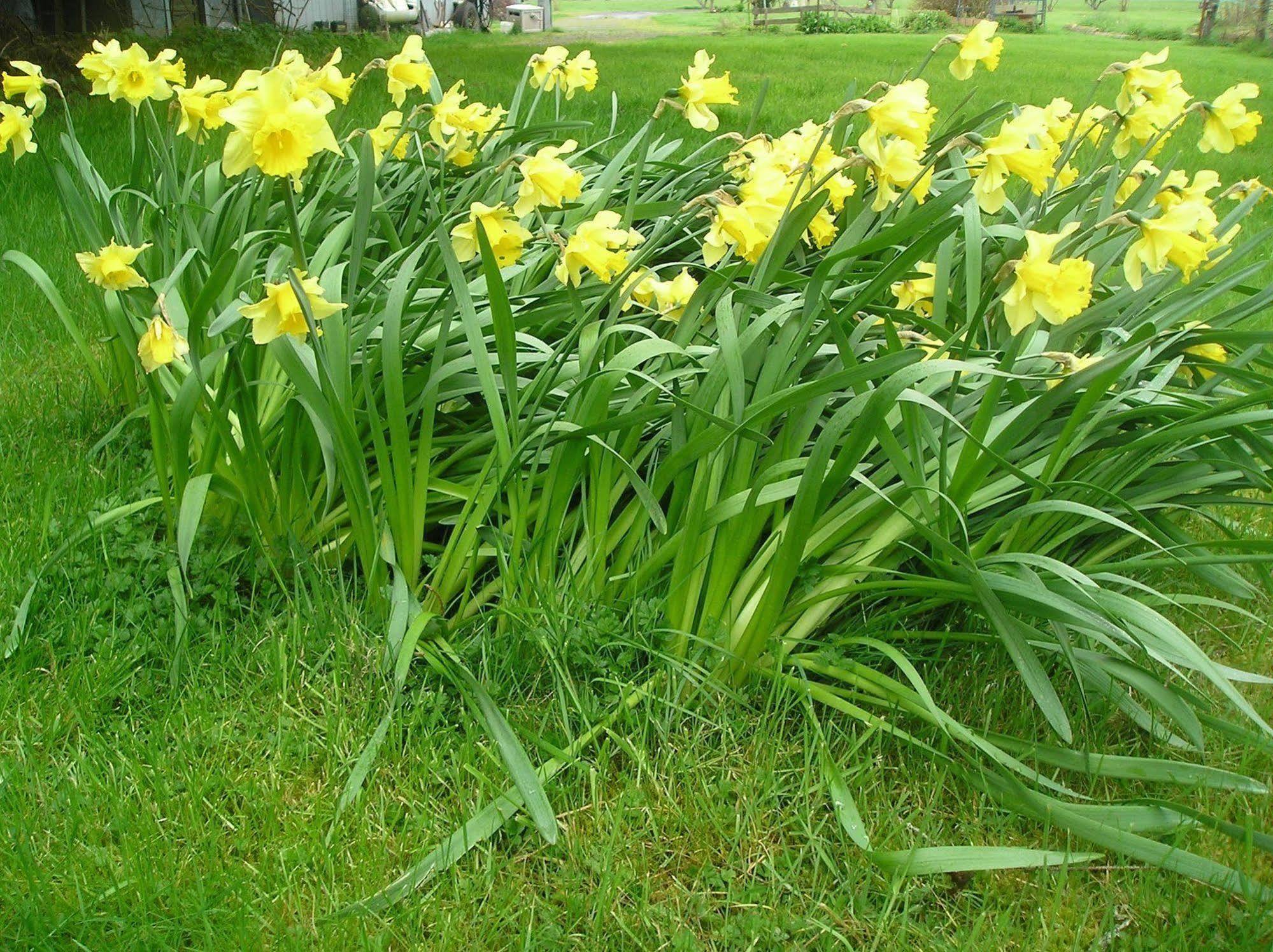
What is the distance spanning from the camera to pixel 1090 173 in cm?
258

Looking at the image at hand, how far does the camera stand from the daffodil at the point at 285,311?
1.58 meters

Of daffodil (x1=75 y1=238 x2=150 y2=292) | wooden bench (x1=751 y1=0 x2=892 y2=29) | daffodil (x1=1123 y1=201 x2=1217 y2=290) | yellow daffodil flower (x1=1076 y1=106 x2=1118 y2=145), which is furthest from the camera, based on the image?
wooden bench (x1=751 y1=0 x2=892 y2=29)

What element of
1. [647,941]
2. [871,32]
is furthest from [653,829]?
[871,32]

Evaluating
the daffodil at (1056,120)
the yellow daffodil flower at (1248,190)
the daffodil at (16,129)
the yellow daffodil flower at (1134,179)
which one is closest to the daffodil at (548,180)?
the daffodil at (1056,120)

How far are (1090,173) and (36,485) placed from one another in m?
2.49

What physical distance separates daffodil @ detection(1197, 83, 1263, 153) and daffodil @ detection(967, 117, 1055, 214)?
685mm

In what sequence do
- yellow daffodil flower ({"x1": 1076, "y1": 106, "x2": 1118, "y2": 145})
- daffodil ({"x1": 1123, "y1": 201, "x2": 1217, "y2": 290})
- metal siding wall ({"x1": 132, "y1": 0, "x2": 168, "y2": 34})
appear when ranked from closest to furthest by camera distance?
daffodil ({"x1": 1123, "y1": 201, "x2": 1217, "y2": 290}) → yellow daffodil flower ({"x1": 1076, "y1": 106, "x2": 1118, "y2": 145}) → metal siding wall ({"x1": 132, "y1": 0, "x2": 168, "y2": 34})

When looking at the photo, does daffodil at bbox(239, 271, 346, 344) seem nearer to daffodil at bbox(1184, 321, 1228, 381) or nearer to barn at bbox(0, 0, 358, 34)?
daffodil at bbox(1184, 321, 1228, 381)

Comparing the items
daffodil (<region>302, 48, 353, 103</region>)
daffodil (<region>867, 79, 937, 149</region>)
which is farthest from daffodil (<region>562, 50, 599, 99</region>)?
daffodil (<region>867, 79, 937, 149</region>)

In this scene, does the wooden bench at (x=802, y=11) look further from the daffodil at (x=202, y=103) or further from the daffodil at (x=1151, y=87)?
the daffodil at (x=202, y=103)

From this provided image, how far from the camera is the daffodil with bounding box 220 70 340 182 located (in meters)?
1.52

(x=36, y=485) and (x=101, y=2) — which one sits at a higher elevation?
(x=101, y=2)

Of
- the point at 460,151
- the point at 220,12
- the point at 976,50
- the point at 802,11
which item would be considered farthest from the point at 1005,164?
the point at 802,11

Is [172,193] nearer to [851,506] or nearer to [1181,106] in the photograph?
[851,506]
